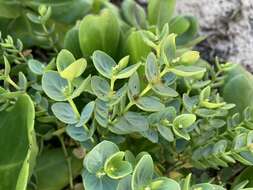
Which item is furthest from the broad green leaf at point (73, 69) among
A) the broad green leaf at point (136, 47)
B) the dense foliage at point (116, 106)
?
the broad green leaf at point (136, 47)

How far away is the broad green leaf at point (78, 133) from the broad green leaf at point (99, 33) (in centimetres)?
19

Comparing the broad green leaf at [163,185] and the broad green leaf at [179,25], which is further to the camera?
the broad green leaf at [179,25]

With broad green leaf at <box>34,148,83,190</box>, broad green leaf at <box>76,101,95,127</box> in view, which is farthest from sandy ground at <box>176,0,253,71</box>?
broad green leaf at <box>76,101,95,127</box>

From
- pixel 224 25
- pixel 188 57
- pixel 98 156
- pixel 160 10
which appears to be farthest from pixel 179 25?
pixel 98 156

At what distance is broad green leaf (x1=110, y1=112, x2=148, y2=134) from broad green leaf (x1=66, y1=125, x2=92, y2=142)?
3cm

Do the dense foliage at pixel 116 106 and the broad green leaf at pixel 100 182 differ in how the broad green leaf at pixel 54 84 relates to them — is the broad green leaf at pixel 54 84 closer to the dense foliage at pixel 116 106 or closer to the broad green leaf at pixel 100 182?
the dense foliage at pixel 116 106

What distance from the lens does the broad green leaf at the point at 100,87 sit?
0.77 metres

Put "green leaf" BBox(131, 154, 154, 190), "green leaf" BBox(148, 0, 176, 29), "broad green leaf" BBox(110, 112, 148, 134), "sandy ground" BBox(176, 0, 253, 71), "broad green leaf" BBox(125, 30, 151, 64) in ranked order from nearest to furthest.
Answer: "green leaf" BBox(131, 154, 154, 190), "broad green leaf" BBox(110, 112, 148, 134), "broad green leaf" BBox(125, 30, 151, 64), "green leaf" BBox(148, 0, 176, 29), "sandy ground" BBox(176, 0, 253, 71)

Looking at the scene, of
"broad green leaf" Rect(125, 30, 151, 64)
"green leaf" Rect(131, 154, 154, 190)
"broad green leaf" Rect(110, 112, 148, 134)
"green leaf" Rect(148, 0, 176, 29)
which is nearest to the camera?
"green leaf" Rect(131, 154, 154, 190)

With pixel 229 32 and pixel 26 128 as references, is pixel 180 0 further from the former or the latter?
pixel 26 128

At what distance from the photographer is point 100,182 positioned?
2.37 feet

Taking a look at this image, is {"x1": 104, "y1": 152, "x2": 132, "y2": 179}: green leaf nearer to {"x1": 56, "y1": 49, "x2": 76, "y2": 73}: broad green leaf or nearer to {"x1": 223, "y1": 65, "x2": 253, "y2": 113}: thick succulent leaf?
{"x1": 56, "y1": 49, "x2": 76, "y2": 73}: broad green leaf

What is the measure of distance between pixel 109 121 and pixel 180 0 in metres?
0.48

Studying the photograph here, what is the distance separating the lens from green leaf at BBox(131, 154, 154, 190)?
692 millimetres
